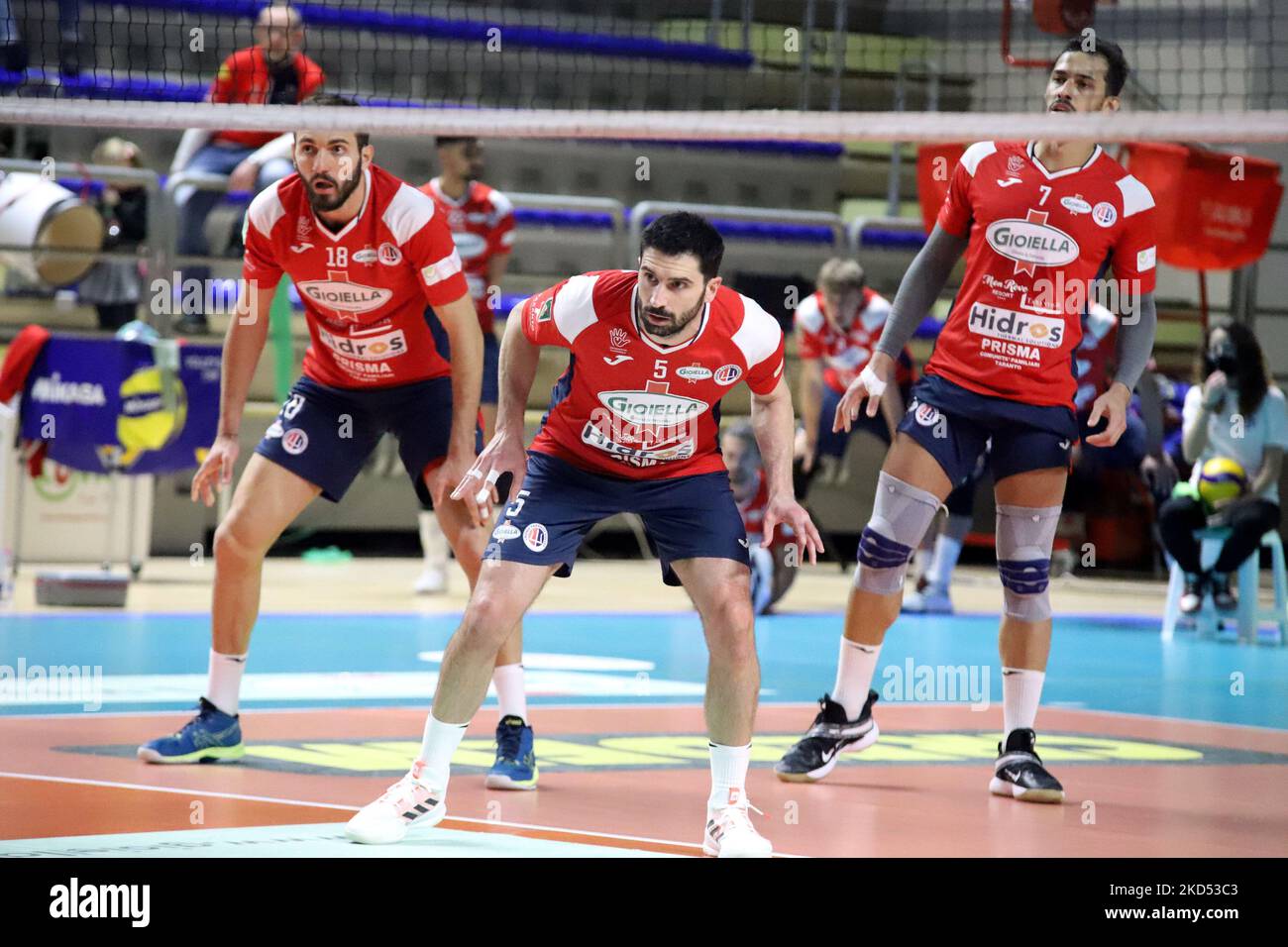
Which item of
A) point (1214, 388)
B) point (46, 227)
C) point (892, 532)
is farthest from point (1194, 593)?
point (46, 227)

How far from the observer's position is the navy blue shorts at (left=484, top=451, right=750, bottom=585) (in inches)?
202

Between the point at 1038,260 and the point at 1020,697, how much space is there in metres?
1.46

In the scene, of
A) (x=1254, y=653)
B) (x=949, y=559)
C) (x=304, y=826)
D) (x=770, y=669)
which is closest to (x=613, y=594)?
(x=949, y=559)

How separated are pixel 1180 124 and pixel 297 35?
775 cm

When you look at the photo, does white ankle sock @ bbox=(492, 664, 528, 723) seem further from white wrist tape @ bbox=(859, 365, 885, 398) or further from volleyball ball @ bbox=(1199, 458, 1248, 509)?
volleyball ball @ bbox=(1199, 458, 1248, 509)

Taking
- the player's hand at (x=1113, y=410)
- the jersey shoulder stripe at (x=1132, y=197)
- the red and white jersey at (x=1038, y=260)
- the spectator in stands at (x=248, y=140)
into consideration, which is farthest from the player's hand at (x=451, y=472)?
the spectator in stands at (x=248, y=140)

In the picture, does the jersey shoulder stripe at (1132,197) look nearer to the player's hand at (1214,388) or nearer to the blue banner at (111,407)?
the player's hand at (1214,388)

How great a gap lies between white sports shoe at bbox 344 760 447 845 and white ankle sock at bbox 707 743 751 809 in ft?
2.45

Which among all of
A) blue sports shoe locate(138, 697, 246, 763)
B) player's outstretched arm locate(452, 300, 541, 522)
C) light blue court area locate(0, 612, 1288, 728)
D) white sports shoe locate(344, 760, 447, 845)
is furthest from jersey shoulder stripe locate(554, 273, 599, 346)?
light blue court area locate(0, 612, 1288, 728)

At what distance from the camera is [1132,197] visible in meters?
6.11

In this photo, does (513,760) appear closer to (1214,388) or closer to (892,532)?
(892,532)

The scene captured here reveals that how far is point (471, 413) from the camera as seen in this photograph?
19.6 feet
